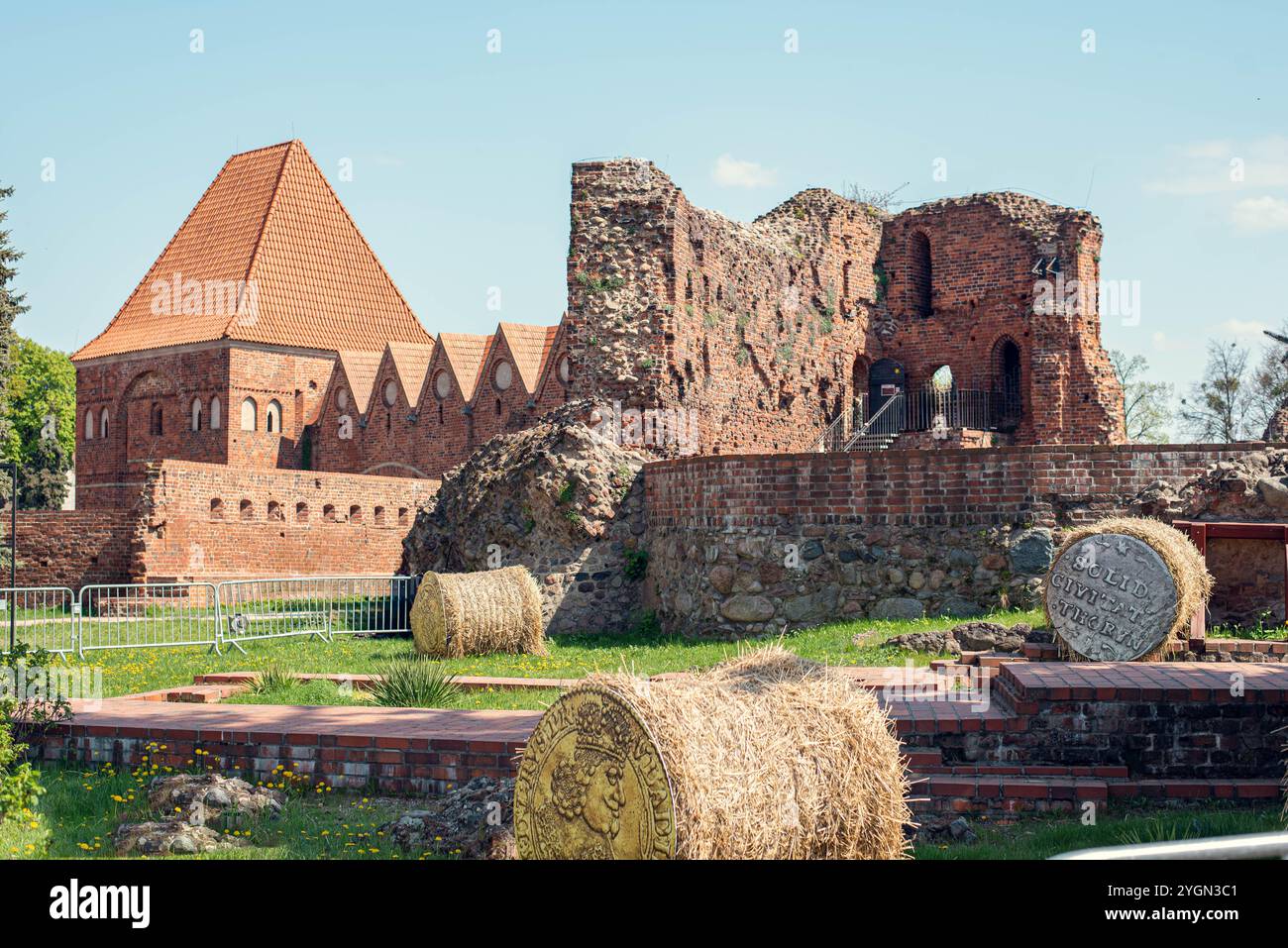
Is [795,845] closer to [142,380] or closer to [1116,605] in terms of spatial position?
[1116,605]

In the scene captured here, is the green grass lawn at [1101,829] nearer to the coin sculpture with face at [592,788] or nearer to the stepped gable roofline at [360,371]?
the coin sculpture with face at [592,788]

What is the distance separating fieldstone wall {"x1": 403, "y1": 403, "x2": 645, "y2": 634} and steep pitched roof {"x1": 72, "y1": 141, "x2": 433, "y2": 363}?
82.3 feet

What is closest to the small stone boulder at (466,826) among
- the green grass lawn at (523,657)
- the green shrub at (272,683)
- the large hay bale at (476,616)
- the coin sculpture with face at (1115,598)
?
the green grass lawn at (523,657)

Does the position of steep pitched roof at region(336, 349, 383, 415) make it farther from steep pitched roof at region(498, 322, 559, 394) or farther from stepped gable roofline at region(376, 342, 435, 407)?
steep pitched roof at region(498, 322, 559, 394)

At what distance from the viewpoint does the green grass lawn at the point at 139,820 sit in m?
6.78

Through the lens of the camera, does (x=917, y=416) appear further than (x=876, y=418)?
Yes

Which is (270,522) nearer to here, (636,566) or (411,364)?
(411,364)

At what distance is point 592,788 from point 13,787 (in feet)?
14.0

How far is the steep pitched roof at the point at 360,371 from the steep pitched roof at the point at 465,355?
3.63 metres

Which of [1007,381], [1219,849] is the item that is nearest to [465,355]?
[1007,381]

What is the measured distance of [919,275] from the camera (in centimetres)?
3275

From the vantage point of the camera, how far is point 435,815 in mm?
7082

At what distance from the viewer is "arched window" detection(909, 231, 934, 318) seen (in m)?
32.4

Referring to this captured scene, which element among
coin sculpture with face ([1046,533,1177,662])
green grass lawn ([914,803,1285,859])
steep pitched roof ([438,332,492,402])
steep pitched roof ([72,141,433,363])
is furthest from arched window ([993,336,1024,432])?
green grass lawn ([914,803,1285,859])
